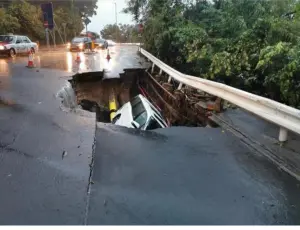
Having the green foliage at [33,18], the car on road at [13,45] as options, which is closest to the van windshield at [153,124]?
the car on road at [13,45]

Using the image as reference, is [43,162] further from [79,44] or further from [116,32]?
[116,32]

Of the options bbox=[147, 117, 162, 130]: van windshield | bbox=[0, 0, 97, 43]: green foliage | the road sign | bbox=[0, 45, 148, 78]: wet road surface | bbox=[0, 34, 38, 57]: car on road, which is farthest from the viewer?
bbox=[0, 0, 97, 43]: green foliage

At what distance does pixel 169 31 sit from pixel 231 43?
3606mm

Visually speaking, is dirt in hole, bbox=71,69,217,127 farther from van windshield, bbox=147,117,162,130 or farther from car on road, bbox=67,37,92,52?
car on road, bbox=67,37,92,52

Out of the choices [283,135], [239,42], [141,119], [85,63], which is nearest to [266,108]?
[283,135]

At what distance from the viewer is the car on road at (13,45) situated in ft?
67.6

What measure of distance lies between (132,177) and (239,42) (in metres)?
5.98

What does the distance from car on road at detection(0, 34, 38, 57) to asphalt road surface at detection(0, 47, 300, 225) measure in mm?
17682

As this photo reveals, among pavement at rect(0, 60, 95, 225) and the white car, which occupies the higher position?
pavement at rect(0, 60, 95, 225)

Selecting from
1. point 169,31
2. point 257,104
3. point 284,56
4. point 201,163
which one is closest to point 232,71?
point 284,56

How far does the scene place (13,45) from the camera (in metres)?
21.4

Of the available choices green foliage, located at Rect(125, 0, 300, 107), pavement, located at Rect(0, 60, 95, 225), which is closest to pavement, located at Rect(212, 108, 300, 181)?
green foliage, located at Rect(125, 0, 300, 107)

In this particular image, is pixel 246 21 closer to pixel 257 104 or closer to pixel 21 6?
pixel 257 104

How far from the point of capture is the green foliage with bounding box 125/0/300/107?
599 cm
